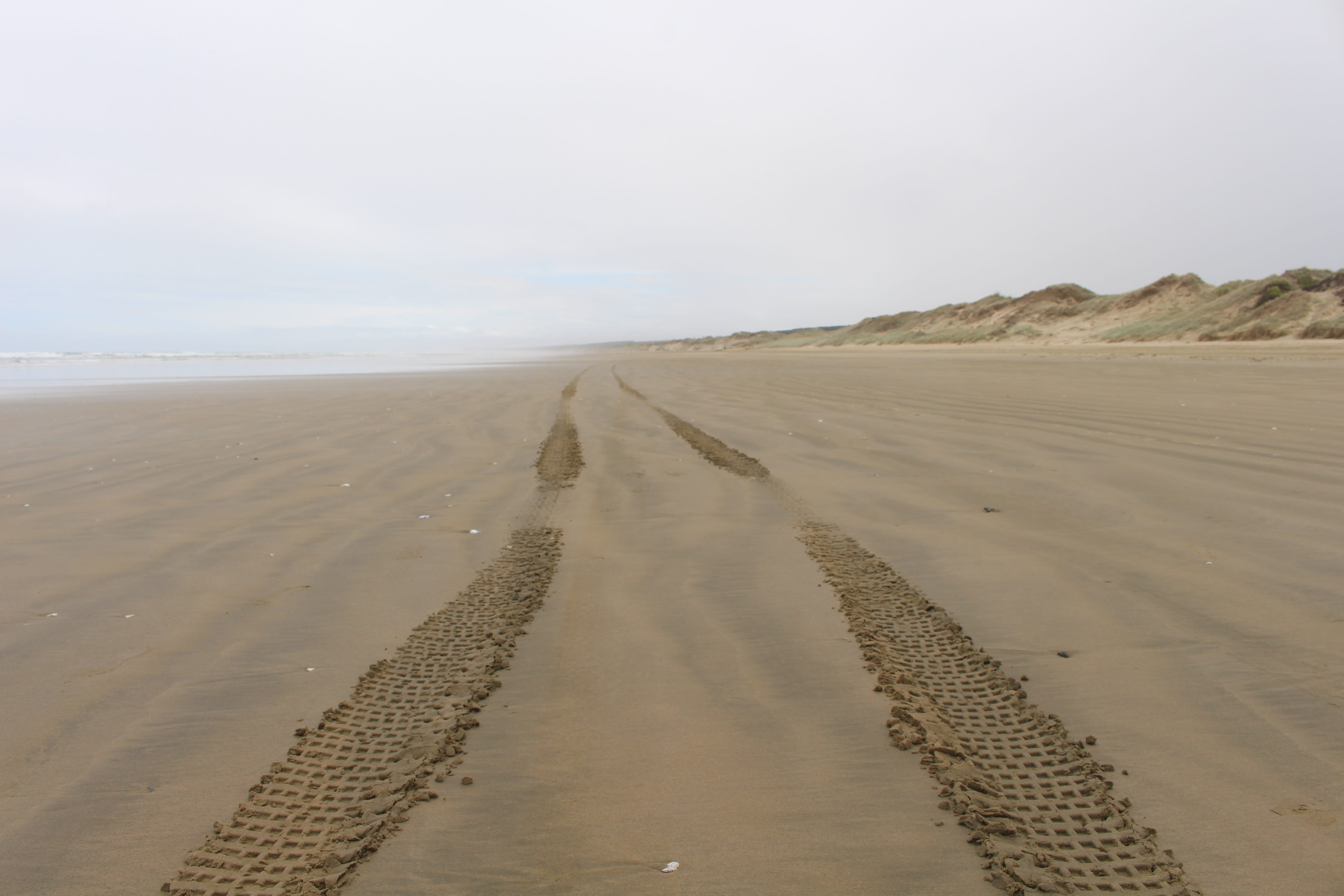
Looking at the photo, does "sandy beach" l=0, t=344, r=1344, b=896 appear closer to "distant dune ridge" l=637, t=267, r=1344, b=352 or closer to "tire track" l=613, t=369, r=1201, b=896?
"tire track" l=613, t=369, r=1201, b=896

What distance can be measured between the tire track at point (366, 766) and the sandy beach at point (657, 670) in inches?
0.4

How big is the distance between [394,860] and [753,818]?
854 mm

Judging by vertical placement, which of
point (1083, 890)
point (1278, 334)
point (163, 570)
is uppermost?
point (1278, 334)

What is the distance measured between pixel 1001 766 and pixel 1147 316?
37159 mm

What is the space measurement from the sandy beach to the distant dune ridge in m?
22.4

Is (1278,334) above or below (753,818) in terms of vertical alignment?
above

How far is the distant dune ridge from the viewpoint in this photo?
2256cm

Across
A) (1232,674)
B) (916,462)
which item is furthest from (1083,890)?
(916,462)

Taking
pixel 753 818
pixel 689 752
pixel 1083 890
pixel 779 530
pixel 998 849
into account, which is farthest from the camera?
pixel 779 530

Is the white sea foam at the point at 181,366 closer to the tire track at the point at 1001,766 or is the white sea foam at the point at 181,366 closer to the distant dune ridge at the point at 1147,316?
the tire track at the point at 1001,766

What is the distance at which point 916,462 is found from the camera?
19.7 ft

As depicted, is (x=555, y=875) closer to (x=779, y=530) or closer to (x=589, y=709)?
(x=589, y=709)

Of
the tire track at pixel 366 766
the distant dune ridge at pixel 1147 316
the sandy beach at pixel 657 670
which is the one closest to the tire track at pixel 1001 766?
the sandy beach at pixel 657 670

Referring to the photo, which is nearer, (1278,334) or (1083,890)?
(1083,890)
